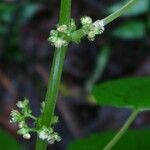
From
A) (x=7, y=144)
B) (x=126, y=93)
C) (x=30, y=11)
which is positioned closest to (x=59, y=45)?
(x=126, y=93)

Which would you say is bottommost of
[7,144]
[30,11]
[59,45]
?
[59,45]

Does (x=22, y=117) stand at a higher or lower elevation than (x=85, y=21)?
lower

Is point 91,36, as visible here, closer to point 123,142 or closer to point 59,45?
point 59,45

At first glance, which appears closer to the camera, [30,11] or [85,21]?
[85,21]

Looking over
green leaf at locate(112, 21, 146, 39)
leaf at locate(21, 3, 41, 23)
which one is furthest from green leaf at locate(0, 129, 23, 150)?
leaf at locate(21, 3, 41, 23)

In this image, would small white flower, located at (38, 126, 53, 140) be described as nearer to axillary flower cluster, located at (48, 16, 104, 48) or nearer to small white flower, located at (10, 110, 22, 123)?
small white flower, located at (10, 110, 22, 123)

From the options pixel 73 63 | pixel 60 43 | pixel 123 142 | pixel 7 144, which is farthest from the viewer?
pixel 73 63

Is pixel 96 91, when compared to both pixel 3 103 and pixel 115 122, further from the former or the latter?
pixel 3 103
